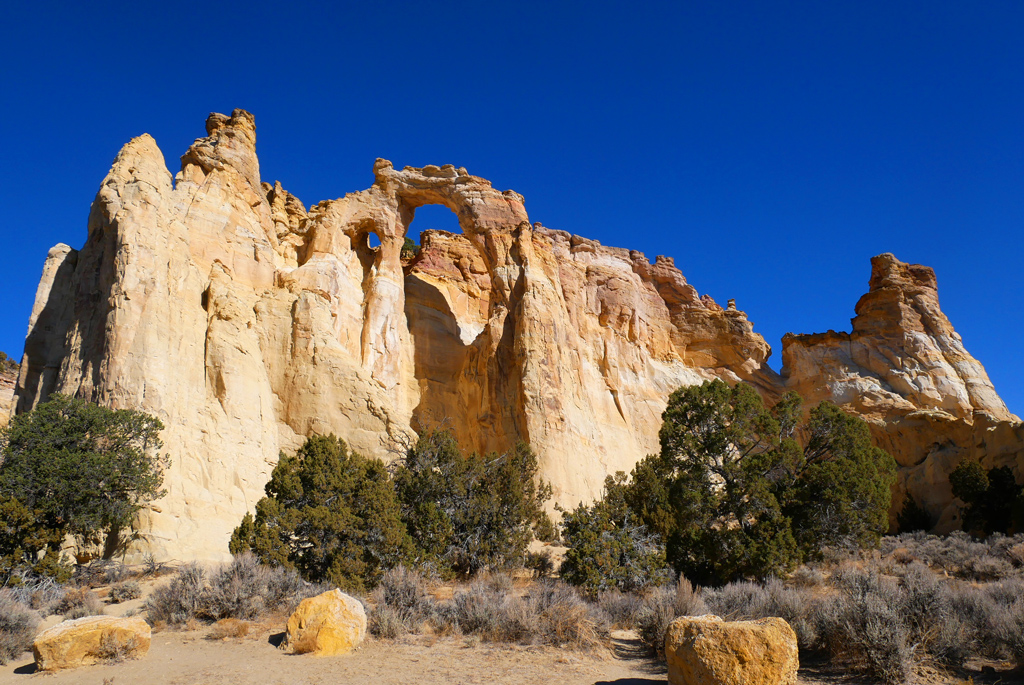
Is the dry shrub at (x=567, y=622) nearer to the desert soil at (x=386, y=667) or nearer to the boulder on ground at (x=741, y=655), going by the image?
the desert soil at (x=386, y=667)

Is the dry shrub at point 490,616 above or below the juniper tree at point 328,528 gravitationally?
below

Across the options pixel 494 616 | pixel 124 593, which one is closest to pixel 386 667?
pixel 494 616

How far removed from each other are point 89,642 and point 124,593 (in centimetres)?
528

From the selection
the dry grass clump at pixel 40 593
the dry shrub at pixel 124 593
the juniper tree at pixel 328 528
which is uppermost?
the juniper tree at pixel 328 528

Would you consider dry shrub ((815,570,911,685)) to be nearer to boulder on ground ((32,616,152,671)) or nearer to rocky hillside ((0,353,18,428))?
boulder on ground ((32,616,152,671))

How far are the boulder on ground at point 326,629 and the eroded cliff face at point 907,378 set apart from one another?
96.8ft

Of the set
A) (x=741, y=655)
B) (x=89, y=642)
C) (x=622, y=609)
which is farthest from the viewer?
(x=622, y=609)

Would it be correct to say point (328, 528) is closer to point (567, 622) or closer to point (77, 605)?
point (77, 605)

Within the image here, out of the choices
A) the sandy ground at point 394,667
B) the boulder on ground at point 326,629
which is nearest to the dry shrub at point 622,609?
the sandy ground at point 394,667

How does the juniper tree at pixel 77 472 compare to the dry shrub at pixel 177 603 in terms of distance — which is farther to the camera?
the juniper tree at pixel 77 472

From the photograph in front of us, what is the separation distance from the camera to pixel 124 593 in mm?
11969

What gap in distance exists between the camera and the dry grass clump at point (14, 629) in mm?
7852

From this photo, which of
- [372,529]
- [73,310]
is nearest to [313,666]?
[372,529]

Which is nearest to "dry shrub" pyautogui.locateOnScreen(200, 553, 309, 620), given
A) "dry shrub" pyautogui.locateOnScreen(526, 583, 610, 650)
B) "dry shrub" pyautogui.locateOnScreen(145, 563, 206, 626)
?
"dry shrub" pyautogui.locateOnScreen(145, 563, 206, 626)
